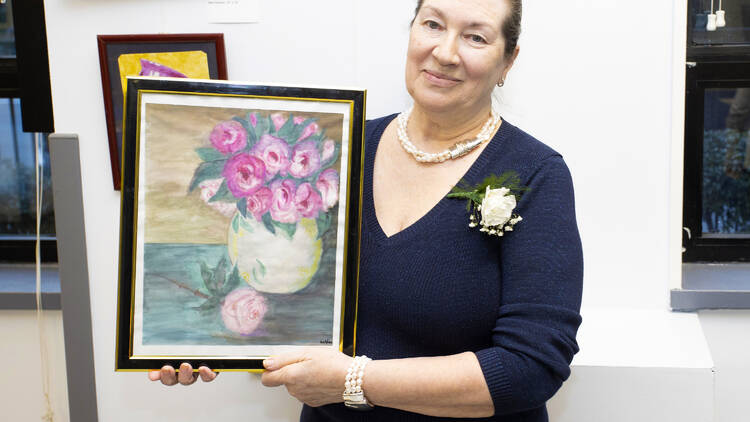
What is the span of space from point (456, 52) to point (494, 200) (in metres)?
0.28

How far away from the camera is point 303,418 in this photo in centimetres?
135

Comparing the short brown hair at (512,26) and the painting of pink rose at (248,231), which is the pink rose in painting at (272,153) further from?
the short brown hair at (512,26)

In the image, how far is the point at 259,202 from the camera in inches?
44.8

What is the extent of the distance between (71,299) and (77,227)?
0.62ft

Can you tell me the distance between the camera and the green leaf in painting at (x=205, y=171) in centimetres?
112

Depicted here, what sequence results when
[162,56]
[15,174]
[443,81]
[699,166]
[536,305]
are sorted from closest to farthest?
[536,305]
[443,81]
[162,56]
[699,166]
[15,174]

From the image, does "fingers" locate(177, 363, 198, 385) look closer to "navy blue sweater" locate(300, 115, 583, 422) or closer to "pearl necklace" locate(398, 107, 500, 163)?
"navy blue sweater" locate(300, 115, 583, 422)

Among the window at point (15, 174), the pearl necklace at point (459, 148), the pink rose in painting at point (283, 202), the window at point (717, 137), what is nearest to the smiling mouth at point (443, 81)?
the pearl necklace at point (459, 148)

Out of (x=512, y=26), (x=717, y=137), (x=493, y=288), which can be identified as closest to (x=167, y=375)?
(x=493, y=288)

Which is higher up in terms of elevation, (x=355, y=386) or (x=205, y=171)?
(x=205, y=171)

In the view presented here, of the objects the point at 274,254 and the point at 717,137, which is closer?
the point at 274,254

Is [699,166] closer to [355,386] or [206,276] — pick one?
[355,386]

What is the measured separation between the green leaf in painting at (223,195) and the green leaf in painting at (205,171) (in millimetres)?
25

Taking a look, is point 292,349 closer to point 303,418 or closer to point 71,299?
point 303,418
